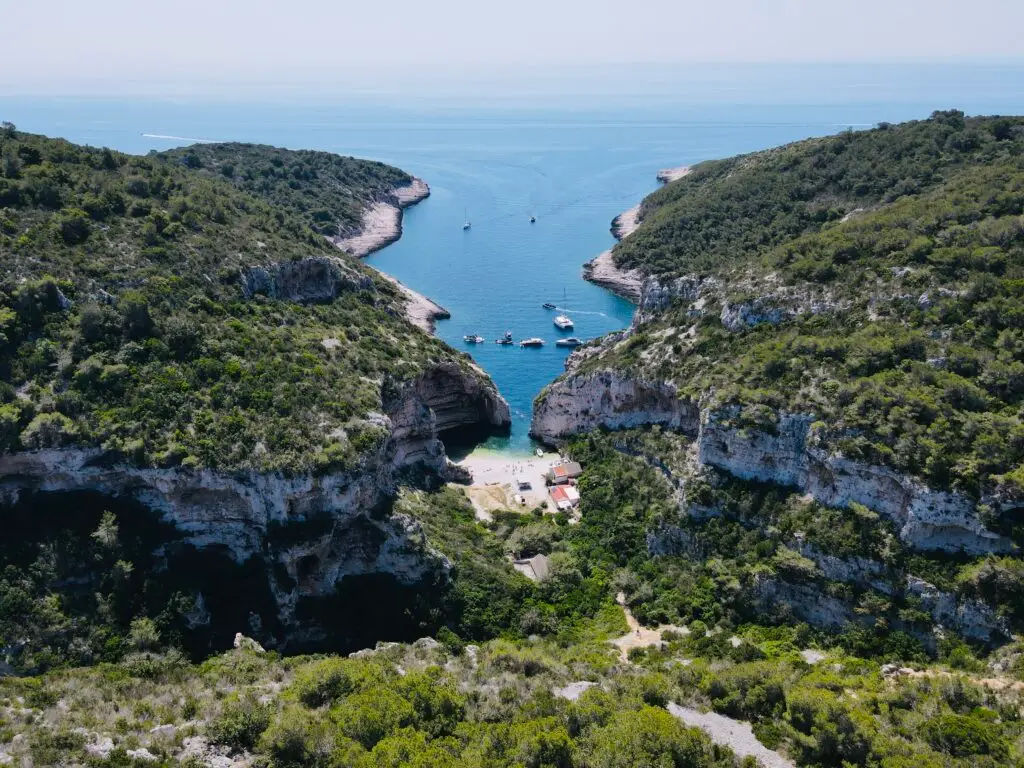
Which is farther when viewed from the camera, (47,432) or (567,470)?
(567,470)

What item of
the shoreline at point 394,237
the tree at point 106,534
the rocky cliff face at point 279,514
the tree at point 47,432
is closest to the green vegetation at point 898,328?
the rocky cliff face at point 279,514

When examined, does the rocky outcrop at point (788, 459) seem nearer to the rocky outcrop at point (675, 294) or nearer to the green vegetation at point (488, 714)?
the green vegetation at point (488, 714)

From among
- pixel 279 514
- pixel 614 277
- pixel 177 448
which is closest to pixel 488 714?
pixel 279 514

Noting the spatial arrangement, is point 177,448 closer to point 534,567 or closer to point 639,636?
point 534,567

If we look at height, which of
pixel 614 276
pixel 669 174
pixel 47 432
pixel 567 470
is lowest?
pixel 567 470

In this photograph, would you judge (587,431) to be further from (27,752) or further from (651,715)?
(27,752)

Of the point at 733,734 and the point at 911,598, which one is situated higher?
the point at 911,598

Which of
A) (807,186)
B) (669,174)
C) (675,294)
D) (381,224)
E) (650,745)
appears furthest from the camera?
(669,174)
